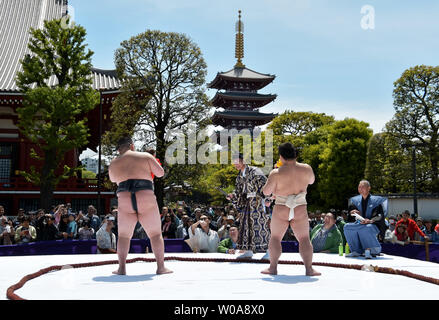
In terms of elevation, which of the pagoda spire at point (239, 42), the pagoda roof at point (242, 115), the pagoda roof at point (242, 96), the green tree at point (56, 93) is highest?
the pagoda spire at point (239, 42)

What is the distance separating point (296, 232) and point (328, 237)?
8.53ft

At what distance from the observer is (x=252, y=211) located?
5.21m

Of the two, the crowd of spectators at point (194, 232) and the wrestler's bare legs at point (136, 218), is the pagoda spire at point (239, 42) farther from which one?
the wrestler's bare legs at point (136, 218)

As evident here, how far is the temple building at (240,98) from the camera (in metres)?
38.6

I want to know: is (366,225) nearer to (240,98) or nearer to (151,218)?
(151,218)

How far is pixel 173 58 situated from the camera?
13070 millimetres

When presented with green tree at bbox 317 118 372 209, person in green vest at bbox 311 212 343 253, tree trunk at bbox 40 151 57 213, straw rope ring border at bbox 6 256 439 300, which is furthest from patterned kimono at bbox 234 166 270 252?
green tree at bbox 317 118 372 209

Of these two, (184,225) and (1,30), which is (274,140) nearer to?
(1,30)

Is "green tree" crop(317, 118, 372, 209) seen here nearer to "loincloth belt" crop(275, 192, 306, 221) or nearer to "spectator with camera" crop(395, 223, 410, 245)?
"spectator with camera" crop(395, 223, 410, 245)

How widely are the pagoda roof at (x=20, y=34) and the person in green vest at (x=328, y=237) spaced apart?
10.1m

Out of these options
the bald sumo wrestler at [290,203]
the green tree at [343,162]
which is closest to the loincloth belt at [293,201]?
the bald sumo wrestler at [290,203]

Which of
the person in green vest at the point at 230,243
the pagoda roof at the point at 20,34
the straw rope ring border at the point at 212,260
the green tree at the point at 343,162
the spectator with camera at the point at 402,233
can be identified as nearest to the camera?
the straw rope ring border at the point at 212,260

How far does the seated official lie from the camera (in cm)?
538

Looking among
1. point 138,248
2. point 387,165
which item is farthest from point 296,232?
point 387,165
